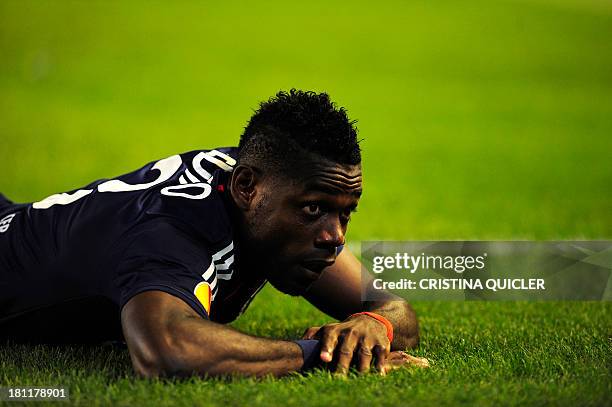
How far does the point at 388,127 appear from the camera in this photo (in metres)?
29.0

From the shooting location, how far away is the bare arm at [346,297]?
6.67 meters

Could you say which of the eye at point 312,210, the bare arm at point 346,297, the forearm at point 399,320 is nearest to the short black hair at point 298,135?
the eye at point 312,210

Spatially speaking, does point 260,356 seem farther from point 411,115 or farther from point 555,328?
point 411,115

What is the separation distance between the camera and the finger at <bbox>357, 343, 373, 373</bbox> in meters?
5.64

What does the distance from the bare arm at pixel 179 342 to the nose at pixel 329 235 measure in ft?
2.49

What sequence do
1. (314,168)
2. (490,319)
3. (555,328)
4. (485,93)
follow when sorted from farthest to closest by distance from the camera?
(485,93)
(490,319)
(555,328)
(314,168)

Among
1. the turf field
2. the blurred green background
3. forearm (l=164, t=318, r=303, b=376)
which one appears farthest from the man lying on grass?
the blurred green background

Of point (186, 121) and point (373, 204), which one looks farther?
point (186, 121)

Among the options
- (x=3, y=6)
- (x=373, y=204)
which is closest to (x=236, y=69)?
(x=3, y=6)

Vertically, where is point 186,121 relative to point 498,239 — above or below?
above

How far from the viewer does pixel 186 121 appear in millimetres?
29141

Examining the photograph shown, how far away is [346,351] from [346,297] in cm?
131

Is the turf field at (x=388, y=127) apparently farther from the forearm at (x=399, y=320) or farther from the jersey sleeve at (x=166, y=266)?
the jersey sleeve at (x=166, y=266)

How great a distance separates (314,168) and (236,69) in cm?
3344
